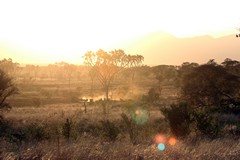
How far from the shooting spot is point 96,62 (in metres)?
80.9

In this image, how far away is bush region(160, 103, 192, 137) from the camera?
18.9m

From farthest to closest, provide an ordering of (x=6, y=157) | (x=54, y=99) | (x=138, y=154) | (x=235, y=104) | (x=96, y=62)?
(x=96, y=62)
(x=54, y=99)
(x=235, y=104)
(x=138, y=154)
(x=6, y=157)

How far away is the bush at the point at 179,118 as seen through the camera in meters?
18.9

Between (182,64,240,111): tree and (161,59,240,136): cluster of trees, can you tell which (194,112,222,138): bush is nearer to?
(161,59,240,136): cluster of trees

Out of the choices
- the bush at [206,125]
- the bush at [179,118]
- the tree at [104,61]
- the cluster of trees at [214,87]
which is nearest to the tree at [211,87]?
the cluster of trees at [214,87]

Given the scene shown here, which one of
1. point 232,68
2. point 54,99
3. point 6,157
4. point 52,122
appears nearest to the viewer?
→ point 6,157

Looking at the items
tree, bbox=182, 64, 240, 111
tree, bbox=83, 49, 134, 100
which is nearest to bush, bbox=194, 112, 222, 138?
tree, bbox=182, 64, 240, 111

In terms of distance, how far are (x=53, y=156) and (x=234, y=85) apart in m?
35.5

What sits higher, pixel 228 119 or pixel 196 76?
pixel 196 76

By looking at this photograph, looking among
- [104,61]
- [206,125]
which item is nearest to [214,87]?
[206,125]

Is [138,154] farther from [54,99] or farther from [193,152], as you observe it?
[54,99]

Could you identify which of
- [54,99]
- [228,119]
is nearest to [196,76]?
[228,119]

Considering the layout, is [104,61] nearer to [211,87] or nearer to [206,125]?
[211,87]

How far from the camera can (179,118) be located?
1978 cm
